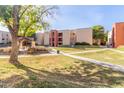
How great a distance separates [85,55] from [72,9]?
3354 millimetres

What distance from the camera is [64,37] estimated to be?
247 inches

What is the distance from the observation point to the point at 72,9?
15.8 ft

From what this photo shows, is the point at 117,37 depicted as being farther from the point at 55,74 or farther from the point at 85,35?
the point at 55,74

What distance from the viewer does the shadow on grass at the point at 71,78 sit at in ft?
11.8

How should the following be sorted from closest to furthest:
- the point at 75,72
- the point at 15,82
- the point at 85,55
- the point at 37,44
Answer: the point at 15,82, the point at 75,72, the point at 37,44, the point at 85,55

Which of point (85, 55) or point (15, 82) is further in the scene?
point (85, 55)

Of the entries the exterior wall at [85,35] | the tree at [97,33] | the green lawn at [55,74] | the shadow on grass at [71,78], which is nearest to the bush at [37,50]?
the green lawn at [55,74]

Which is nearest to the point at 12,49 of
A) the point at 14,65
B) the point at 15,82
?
the point at 14,65

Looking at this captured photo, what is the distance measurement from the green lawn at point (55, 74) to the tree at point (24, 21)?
57 cm

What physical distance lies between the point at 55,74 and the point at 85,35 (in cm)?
201

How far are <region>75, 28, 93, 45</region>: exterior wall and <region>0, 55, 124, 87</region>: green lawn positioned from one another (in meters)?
0.79

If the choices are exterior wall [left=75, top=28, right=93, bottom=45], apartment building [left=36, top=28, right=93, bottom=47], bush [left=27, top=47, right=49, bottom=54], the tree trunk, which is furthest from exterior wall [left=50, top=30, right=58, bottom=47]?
the tree trunk

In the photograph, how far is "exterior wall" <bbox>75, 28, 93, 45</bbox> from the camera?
6098mm
